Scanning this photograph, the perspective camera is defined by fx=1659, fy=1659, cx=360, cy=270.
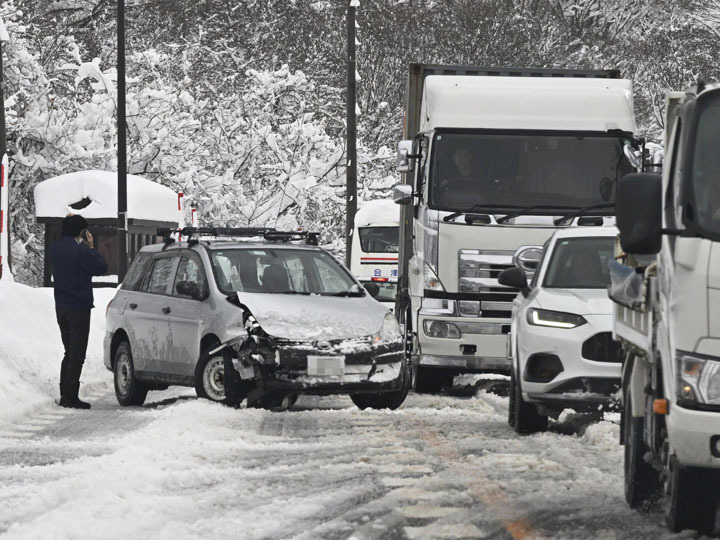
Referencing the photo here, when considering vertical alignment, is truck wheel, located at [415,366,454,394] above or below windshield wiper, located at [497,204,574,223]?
below

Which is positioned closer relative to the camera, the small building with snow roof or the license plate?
the license plate

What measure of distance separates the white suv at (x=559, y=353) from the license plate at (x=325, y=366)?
1.57m

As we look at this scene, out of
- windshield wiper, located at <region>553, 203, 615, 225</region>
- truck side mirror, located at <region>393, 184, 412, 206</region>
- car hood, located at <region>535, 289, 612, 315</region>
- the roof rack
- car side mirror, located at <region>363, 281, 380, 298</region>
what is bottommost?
car side mirror, located at <region>363, 281, 380, 298</region>

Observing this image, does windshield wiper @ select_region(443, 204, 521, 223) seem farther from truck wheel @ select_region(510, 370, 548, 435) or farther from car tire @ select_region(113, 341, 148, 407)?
truck wheel @ select_region(510, 370, 548, 435)

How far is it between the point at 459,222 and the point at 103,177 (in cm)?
2066

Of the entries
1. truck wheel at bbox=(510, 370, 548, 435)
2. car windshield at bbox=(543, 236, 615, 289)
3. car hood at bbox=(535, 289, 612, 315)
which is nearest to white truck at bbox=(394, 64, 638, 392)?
car windshield at bbox=(543, 236, 615, 289)

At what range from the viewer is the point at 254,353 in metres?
14.2

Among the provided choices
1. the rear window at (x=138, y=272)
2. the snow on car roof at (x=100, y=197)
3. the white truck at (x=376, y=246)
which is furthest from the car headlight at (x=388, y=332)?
the white truck at (x=376, y=246)

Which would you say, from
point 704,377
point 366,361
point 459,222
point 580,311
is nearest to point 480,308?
point 459,222

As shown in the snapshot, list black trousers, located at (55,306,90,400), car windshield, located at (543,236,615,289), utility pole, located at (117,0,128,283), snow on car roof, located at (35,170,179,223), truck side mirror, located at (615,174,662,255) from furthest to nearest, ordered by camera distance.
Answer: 1. snow on car roof, located at (35,170,179,223)
2. utility pole, located at (117,0,128,283)
3. black trousers, located at (55,306,90,400)
4. car windshield, located at (543,236,615,289)
5. truck side mirror, located at (615,174,662,255)

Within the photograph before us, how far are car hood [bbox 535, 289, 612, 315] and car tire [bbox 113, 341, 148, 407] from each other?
15.2ft

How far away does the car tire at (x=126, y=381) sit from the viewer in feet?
52.7

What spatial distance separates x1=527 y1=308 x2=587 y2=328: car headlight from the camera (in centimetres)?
1266

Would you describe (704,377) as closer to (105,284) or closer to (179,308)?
(179,308)
